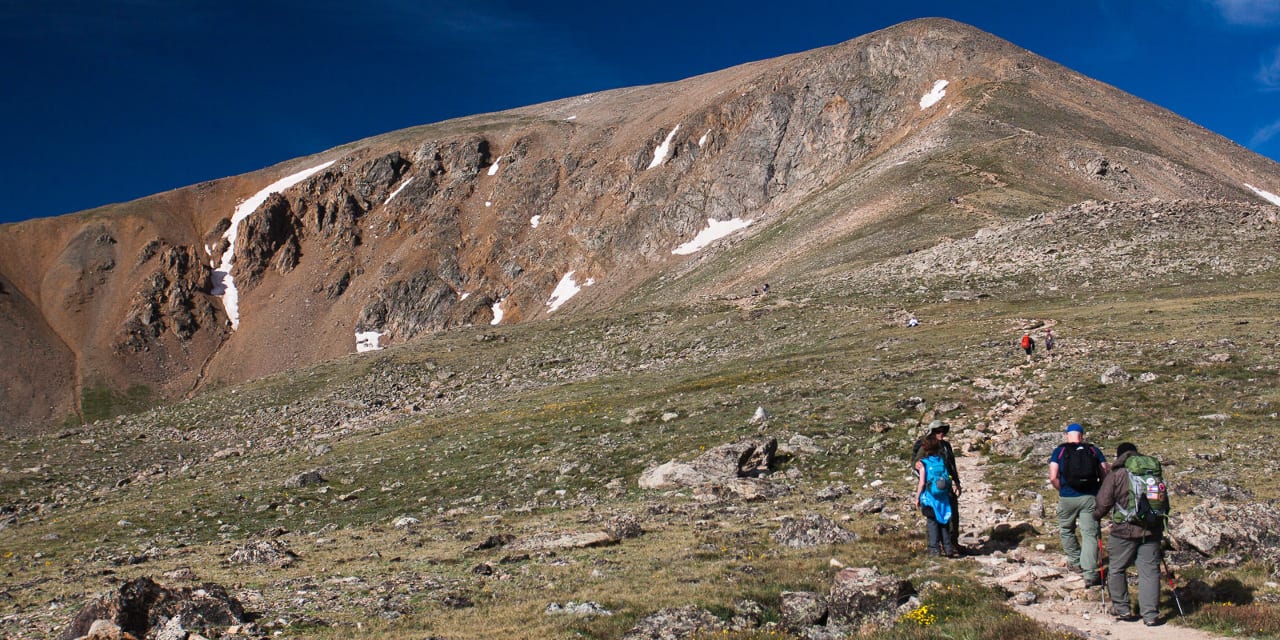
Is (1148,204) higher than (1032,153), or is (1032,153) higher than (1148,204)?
(1032,153)

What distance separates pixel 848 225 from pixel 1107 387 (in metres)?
55.6

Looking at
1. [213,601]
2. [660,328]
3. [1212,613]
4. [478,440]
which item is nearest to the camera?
[1212,613]

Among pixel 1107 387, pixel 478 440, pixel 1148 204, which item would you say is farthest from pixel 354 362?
pixel 1148 204

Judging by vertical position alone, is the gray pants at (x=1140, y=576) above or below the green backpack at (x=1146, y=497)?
below

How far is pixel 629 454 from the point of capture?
2845 centimetres

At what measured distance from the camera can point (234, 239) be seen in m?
174

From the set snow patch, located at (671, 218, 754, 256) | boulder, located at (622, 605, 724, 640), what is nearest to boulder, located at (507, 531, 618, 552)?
boulder, located at (622, 605, 724, 640)

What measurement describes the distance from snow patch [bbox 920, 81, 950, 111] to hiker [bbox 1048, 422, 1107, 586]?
11694 cm

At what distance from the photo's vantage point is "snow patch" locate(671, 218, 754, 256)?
123 meters

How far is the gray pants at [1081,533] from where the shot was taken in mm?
11945

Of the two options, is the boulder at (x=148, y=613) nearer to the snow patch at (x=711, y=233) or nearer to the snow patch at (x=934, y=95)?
the snow patch at (x=711, y=233)

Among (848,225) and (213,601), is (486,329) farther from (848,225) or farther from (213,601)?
(213,601)

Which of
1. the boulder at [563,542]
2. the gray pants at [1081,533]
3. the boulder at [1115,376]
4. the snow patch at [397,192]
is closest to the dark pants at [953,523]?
the gray pants at [1081,533]

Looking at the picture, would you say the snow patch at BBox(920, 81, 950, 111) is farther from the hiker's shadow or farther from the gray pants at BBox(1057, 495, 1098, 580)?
the gray pants at BBox(1057, 495, 1098, 580)
